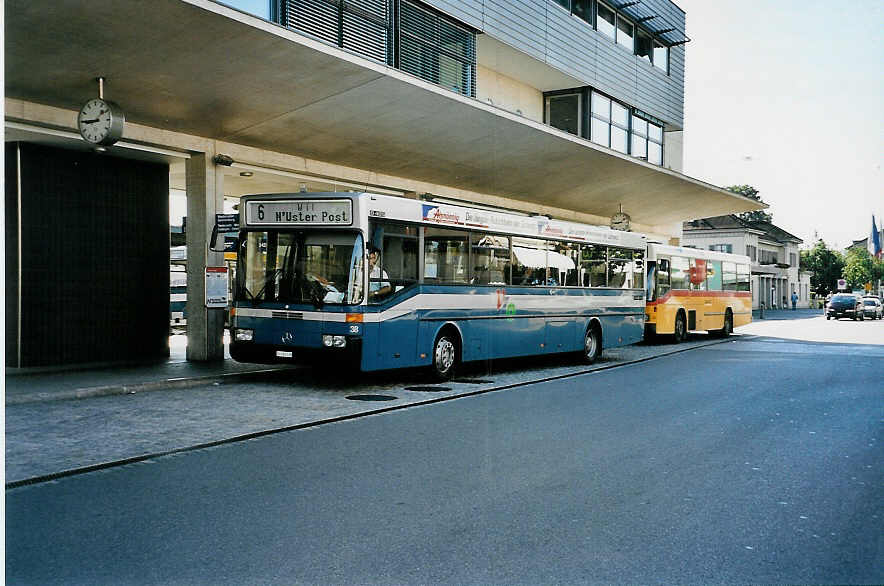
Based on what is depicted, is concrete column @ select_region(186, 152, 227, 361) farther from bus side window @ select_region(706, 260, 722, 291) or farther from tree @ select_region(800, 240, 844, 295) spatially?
tree @ select_region(800, 240, 844, 295)

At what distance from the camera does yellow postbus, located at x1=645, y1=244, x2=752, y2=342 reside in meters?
26.6

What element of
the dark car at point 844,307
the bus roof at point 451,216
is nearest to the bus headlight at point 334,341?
the bus roof at point 451,216

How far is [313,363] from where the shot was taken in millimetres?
13773

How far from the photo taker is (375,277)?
45.1 ft

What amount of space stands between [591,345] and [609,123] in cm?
1248

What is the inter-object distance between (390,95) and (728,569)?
551 inches

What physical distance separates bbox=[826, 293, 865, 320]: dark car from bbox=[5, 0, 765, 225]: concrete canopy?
3625 cm

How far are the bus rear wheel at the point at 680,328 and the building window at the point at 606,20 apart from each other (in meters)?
10.1

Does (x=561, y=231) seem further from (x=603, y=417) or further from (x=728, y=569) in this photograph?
(x=728, y=569)

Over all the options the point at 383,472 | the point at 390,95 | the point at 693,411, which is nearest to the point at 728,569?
the point at 383,472

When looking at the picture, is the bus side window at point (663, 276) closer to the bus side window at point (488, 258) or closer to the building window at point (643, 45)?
the building window at point (643, 45)

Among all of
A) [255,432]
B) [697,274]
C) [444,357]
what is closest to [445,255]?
[444,357]

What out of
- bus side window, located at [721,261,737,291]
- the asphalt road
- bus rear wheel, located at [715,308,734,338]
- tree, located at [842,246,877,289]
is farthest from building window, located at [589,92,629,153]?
tree, located at [842,246,877,289]

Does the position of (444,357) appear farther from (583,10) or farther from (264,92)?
(583,10)
